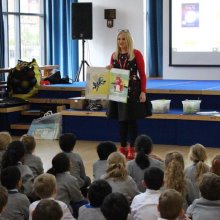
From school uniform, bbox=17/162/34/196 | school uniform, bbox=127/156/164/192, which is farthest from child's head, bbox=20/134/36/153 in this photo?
school uniform, bbox=127/156/164/192

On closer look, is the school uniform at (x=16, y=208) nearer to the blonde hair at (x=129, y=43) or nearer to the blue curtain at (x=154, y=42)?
the blonde hair at (x=129, y=43)

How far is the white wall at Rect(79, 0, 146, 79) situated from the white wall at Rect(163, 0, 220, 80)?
1575 mm

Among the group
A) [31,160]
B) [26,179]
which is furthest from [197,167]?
[31,160]

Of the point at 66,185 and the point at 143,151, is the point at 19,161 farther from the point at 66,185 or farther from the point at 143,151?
the point at 143,151

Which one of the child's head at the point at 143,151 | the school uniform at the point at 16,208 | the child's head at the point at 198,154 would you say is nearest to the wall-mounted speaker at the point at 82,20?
the child's head at the point at 143,151

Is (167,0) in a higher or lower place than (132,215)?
higher

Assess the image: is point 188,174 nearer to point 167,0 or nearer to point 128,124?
point 128,124

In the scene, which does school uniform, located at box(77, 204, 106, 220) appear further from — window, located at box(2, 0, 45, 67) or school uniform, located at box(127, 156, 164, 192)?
window, located at box(2, 0, 45, 67)

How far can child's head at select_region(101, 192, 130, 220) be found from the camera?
2685mm

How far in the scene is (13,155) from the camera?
4238 mm

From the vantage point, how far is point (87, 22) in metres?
11.1

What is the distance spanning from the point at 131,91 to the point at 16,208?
2.66m

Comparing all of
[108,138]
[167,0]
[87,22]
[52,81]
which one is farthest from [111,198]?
[87,22]

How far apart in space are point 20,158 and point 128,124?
182cm
